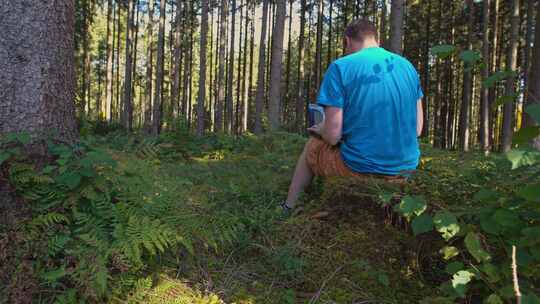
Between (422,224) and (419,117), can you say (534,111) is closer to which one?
(422,224)

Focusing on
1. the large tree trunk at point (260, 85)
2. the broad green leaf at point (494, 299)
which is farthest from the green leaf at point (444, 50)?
the large tree trunk at point (260, 85)

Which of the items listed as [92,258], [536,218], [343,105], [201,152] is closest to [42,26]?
[92,258]

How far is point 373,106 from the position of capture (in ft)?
9.55

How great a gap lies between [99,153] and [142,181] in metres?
0.41

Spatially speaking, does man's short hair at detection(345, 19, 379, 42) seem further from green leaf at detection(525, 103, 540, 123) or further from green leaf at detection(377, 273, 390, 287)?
green leaf at detection(377, 273, 390, 287)

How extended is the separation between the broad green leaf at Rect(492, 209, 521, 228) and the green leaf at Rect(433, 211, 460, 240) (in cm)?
17

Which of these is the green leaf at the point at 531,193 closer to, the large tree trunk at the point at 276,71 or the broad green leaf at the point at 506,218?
the broad green leaf at the point at 506,218

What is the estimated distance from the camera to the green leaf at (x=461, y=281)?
1.72 metres

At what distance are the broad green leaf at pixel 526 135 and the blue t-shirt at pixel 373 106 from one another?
A: 1.20 metres

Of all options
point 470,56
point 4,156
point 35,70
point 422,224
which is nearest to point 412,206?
point 422,224

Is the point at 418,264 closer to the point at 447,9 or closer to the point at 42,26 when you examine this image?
the point at 42,26

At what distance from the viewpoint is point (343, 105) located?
9.75 feet

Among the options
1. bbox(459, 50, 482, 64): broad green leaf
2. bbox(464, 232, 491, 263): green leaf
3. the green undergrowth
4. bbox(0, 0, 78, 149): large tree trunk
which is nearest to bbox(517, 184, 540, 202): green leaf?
the green undergrowth

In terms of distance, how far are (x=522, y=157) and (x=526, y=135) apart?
0.90ft
